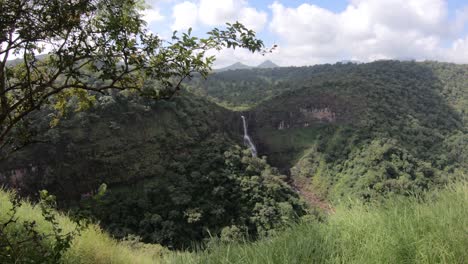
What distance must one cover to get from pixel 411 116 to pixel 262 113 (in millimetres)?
26504

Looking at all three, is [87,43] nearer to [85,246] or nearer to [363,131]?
[85,246]

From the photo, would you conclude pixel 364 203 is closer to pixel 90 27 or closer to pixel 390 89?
pixel 90 27

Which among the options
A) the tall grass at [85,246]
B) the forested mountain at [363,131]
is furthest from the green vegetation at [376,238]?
the forested mountain at [363,131]

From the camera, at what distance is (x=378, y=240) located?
320 cm

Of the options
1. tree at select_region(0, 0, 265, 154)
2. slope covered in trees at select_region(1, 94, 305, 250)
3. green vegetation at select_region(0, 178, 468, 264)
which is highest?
tree at select_region(0, 0, 265, 154)

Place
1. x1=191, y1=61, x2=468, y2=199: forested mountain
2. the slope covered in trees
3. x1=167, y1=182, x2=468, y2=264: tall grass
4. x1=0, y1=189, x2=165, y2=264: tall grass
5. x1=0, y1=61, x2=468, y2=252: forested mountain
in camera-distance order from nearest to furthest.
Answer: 1. x1=167, y1=182, x2=468, y2=264: tall grass
2. x1=0, y1=189, x2=165, y2=264: tall grass
3. the slope covered in trees
4. x1=0, y1=61, x2=468, y2=252: forested mountain
5. x1=191, y1=61, x2=468, y2=199: forested mountain

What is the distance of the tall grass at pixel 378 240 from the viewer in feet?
9.41

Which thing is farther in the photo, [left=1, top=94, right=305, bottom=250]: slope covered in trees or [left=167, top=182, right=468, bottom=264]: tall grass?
[left=1, top=94, right=305, bottom=250]: slope covered in trees

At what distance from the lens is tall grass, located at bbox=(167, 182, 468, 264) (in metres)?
2.87

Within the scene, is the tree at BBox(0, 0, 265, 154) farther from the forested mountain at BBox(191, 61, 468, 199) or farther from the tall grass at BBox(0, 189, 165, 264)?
the forested mountain at BBox(191, 61, 468, 199)

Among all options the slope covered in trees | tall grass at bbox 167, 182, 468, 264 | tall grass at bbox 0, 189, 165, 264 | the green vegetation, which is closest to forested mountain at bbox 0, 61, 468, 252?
the slope covered in trees

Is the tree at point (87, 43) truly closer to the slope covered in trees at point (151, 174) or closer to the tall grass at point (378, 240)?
the tall grass at point (378, 240)

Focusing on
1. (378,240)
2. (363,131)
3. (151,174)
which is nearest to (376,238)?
(378,240)

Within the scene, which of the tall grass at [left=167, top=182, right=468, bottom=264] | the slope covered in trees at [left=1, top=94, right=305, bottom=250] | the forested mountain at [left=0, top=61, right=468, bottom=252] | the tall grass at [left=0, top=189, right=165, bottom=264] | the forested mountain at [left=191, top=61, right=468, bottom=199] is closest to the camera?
the tall grass at [left=167, top=182, right=468, bottom=264]
